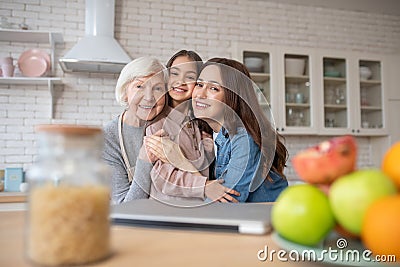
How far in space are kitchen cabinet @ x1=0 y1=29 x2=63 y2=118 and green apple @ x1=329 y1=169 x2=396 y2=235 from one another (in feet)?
10.1

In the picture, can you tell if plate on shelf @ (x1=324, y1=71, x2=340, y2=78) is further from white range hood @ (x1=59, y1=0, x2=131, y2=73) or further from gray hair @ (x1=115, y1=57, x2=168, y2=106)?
gray hair @ (x1=115, y1=57, x2=168, y2=106)

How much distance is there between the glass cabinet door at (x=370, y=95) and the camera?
4.09 metres

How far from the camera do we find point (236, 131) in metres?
1.29

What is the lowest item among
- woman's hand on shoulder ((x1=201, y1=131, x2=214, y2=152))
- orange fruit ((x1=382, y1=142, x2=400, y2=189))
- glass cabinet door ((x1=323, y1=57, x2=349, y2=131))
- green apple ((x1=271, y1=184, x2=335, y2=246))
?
green apple ((x1=271, y1=184, x2=335, y2=246))

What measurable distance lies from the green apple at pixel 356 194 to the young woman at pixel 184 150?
1.90 ft

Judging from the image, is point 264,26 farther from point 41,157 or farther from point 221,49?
point 41,157

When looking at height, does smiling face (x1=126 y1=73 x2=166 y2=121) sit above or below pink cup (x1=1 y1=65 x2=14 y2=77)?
A: below

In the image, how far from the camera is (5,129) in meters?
3.29

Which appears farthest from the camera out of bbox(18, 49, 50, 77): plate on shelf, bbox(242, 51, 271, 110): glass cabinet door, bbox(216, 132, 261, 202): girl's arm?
bbox(242, 51, 271, 110): glass cabinet door

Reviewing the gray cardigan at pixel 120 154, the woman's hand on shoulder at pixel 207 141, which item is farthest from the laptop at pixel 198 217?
the gray cardigan at pixel 120 154

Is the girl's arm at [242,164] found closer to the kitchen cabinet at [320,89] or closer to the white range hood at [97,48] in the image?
the white range hood at [97,48]

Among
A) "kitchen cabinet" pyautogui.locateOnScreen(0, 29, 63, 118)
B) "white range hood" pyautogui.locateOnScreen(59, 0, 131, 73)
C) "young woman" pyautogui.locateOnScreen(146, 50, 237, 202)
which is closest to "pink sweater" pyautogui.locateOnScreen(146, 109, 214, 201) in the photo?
"young woman" pyautogui.locateOnScreen(146, 50, 237, 202)

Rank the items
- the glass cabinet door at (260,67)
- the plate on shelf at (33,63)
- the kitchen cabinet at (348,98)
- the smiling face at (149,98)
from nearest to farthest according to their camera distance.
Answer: the smiling face at (149,98), the plate on shelf at (33,63), the glass cabinet door at (260,67), the kitchen cabinet at (348,98)

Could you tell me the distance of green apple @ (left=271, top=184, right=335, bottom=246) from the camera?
20.0 inches
